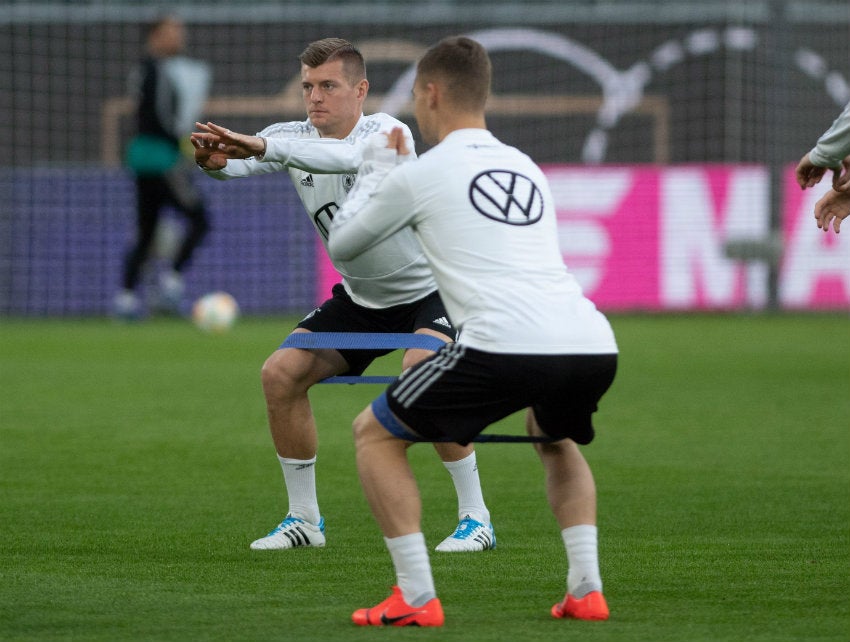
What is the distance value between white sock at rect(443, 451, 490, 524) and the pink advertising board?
12.7 metres

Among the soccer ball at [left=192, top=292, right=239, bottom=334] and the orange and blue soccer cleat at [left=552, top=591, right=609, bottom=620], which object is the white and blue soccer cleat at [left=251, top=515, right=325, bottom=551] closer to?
the orange and blue soccer cleat at [left=552, top=591, right=609, bottom=620]

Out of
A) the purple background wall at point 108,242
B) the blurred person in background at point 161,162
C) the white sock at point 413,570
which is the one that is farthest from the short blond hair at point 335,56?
the purple background wall at point 108,242

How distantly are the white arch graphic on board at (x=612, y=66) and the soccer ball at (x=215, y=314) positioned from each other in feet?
18.4

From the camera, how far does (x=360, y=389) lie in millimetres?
11977

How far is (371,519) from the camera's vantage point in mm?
6414

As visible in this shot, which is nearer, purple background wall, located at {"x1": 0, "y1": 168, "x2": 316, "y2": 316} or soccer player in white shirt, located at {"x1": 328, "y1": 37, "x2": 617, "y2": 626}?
soccer player in white shirt, located at {"x1": 328, "y1": 37, "x2": 617, "y2": 626}

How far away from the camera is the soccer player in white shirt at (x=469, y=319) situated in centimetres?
433

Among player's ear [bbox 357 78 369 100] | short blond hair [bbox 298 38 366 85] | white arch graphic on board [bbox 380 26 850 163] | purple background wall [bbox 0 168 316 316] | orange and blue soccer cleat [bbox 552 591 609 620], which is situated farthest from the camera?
white arch graphic on board [bbox 380 26 850 163]

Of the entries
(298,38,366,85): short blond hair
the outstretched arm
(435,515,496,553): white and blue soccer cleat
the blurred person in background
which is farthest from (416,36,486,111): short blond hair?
the blurred person in background

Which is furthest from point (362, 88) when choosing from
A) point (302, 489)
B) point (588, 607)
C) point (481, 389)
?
point (588, 607)

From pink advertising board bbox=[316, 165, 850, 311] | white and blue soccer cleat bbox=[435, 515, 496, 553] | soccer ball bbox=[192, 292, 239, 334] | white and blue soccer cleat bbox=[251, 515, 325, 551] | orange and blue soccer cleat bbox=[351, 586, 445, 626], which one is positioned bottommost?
soccer ball bbox=[192, 292, 239, 334]

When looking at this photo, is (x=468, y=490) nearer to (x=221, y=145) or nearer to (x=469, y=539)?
(x=469, y=539)

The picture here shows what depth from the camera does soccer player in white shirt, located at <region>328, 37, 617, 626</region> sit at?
4.33m

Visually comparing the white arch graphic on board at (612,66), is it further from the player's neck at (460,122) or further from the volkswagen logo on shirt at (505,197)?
the volkswagen logo on shirt at (505,197)
